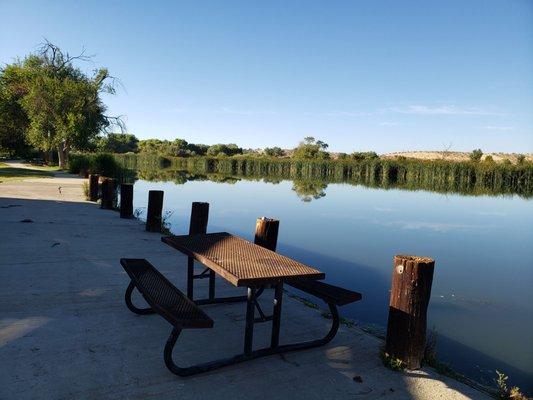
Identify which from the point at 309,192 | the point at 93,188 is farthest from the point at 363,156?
the point at 93,188

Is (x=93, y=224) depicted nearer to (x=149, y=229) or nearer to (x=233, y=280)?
(x=149, y=229)

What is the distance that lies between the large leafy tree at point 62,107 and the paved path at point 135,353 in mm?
28548

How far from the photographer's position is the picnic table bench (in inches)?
120

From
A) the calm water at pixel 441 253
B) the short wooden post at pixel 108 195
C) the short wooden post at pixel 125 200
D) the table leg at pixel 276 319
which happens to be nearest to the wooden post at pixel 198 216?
the calm water at pixel 441 253

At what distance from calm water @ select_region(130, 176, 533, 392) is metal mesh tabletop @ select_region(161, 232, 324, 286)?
8.11ft

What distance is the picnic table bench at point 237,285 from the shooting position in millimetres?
3037

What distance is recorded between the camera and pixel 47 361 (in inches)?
126

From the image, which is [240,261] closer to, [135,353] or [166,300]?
[166,300]

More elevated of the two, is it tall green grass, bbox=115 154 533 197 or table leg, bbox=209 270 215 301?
tall green grass, bbox=115 154 533 197

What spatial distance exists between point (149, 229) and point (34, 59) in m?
34.4

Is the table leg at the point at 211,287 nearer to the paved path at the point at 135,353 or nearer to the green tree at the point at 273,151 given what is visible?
the paved path at the point at 135,353

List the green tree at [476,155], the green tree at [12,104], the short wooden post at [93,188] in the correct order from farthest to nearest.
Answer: the green tree at [476,155], the green tree at [12,104], the short wooden post at [93,188]

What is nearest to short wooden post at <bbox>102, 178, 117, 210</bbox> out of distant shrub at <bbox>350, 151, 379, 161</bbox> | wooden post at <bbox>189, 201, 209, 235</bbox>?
wooden post at <bbox>189, 201, 209, 235</bbox>

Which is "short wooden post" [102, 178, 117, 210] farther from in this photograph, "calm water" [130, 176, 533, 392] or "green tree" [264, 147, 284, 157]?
"green tree" [264, 147, 284, 157]
